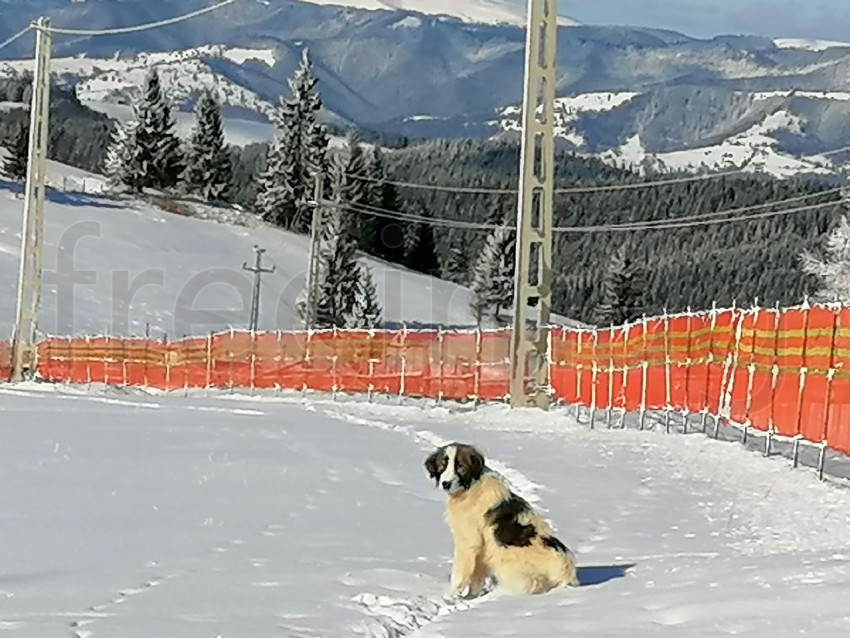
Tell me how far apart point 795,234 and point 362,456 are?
14250cm

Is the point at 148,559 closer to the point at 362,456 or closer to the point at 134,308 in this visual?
the point at 362,456

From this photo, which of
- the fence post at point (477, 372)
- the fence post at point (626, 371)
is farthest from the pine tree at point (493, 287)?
the fence post at point (626, 371)

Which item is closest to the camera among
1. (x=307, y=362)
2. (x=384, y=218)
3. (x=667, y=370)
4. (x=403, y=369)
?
(x=667, y=370)

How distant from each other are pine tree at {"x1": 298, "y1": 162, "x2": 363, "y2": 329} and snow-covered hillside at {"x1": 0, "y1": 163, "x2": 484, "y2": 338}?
6.37ft

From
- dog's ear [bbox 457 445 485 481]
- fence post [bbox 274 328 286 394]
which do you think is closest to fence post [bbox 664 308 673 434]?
dog's ear [bbox 457 445 485 481]

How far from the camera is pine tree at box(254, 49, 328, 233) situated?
111125mm

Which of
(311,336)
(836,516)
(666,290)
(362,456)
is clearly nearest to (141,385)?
(311,336)

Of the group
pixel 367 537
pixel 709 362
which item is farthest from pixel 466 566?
pixel 709 362

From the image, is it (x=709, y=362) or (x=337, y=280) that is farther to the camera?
Answer: (x=337, y=280)

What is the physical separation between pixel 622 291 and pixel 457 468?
10255 cm

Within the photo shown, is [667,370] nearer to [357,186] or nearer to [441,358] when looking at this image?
[441,358]

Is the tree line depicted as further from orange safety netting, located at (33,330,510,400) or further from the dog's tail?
the dog's tail

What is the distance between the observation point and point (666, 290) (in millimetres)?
150875

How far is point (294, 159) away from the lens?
113 metres
